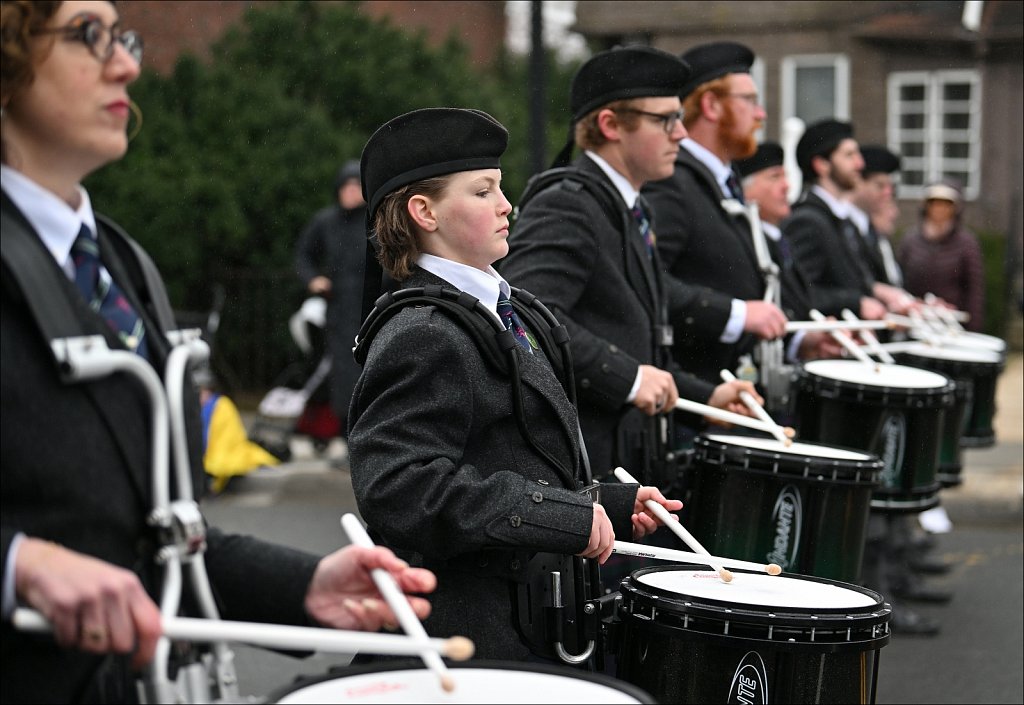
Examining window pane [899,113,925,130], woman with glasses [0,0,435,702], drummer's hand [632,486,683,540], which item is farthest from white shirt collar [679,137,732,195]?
window pane [899,113,925,130]

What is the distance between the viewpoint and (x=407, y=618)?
6.96ft

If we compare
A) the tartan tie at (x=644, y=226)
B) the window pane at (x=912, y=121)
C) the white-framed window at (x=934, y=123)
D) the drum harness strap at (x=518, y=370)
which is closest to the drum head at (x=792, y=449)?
the tartan tie at (x=644, y=226)

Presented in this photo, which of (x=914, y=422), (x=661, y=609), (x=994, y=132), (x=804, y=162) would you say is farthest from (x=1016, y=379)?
(x=661, y=609)

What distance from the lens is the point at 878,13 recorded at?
12.6 meters

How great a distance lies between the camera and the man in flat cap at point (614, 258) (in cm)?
419

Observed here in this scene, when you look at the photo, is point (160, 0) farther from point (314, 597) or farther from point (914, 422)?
point (314, 597)

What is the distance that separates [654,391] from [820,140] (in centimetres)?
481

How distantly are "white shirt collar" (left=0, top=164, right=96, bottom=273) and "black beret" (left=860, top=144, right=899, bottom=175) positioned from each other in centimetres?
807

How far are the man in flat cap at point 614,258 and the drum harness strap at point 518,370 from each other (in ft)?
2.82

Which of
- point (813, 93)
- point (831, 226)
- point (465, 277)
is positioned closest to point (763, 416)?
point (465, 277)

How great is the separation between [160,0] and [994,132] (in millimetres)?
15844

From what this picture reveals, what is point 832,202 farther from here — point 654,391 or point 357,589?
point 357,589

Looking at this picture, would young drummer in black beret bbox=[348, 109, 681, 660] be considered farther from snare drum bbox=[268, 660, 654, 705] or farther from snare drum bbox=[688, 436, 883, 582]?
snare drum bbox=[688, 436, 883, 582]

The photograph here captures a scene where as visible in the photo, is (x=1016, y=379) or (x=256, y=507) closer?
(x=256, y=507)
